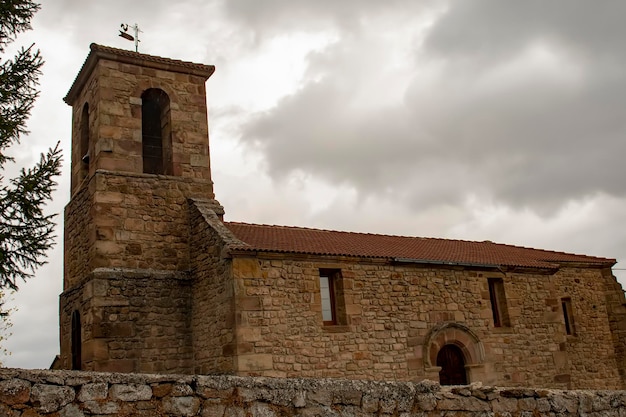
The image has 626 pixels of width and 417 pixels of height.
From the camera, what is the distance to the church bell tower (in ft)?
44.5

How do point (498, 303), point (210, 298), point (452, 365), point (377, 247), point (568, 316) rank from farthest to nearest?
point (568, 316) → point (498, 303) → point (377, 247) → point (452, 365) → point (210, 298)

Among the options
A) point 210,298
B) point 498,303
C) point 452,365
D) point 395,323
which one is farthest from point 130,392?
point 498,303

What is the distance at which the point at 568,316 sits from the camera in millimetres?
20078

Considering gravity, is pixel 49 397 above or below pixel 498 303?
below

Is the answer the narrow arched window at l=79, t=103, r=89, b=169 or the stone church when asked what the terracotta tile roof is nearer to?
the stone church

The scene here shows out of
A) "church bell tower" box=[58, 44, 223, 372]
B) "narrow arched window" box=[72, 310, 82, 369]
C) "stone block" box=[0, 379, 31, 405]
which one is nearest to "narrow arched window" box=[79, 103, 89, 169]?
"church bell tower" box=[58, 44, 223, 372]

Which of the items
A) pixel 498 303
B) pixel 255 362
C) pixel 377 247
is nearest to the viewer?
pixel 255 362

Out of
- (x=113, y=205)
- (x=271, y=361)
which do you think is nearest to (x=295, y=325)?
(x=271, y=361)

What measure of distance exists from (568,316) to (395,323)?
28.0 feet

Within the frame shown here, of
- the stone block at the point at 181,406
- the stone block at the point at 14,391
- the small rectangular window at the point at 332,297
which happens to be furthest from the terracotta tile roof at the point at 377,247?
the stone block at the point at 14,391

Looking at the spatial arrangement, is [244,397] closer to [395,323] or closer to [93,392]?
[93,392]

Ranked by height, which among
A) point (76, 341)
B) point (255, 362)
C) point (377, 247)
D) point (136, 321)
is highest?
point (377, 247)

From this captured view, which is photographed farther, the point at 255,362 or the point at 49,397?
the point at 255,362

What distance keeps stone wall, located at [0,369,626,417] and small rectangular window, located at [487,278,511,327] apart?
31.8ft
